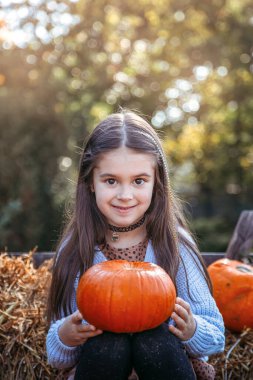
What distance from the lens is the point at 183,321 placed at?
2152mm

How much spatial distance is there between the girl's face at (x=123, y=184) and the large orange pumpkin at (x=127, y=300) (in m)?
0.34

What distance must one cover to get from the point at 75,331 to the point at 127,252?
515mm

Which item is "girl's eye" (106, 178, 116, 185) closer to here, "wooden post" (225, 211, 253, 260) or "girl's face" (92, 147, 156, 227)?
"girl's face" (92, 147, 156, 227)

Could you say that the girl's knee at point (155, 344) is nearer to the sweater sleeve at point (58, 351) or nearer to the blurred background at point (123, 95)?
the sweater sleeve at point (58, 351)

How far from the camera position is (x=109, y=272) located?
2098 millimetres

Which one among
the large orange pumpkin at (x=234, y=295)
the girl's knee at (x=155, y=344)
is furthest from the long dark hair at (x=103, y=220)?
the large orange pumpkin at (x=234, y=295)

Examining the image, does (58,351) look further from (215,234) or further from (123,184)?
(215,234)

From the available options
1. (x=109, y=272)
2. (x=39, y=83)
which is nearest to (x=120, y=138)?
(x=109, y=272)

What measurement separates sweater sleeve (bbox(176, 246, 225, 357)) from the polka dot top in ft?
0.61

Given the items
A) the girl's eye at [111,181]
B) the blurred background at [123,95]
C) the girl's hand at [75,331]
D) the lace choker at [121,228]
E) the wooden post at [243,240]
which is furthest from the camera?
the blurred background at [123,95]

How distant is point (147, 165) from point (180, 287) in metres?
0.56

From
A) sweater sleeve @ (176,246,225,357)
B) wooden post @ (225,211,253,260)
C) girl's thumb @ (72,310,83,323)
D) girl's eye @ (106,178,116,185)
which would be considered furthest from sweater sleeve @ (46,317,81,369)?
wooden post @ (225,211,253,260)

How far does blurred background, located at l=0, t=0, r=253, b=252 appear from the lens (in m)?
7.20

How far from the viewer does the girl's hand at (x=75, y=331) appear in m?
2.10
